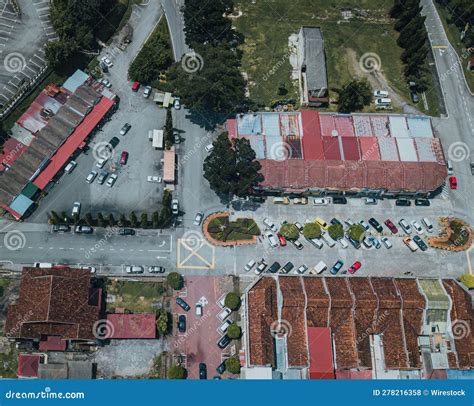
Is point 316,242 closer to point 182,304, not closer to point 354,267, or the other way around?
point 354,267

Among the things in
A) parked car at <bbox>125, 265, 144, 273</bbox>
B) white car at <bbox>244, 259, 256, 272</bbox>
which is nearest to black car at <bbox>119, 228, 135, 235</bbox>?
parked car at <bbox>125, 265, 144, 273</bbox>

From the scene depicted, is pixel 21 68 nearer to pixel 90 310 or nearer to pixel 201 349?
pixel 90 310

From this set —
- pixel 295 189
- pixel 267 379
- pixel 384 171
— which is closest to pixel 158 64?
pixel 295 189

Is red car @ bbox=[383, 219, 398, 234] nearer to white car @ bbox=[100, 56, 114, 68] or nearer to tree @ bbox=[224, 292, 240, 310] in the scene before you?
tree @ bbox=[224, 292, 240, 310]

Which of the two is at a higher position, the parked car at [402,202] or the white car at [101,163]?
the white car at [101,163]

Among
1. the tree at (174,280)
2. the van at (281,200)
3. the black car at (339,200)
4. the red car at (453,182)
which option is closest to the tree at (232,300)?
the tree at (174,280)

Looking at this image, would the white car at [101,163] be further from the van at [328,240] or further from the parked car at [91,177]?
the van at [328,240]
